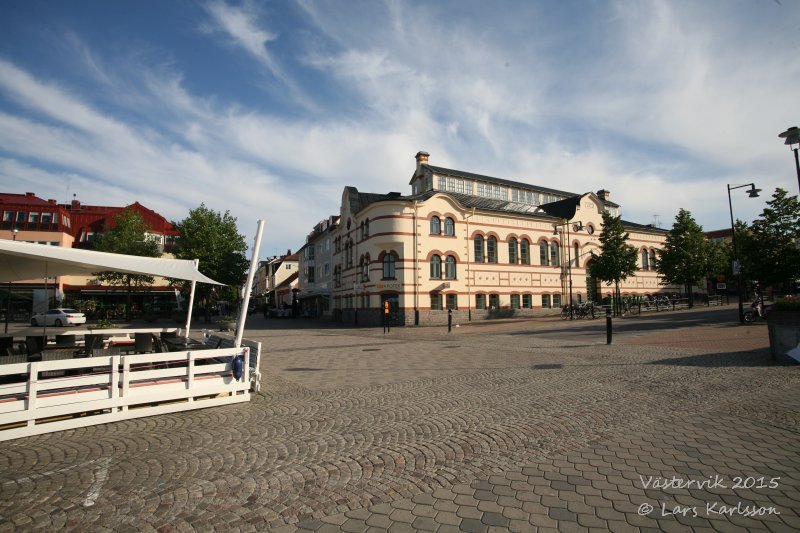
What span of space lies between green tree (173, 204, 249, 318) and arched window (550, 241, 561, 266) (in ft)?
95.2

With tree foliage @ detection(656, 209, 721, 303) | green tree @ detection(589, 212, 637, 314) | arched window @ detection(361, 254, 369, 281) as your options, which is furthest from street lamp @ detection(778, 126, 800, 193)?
tree foliage @ detection(656, 209, 721, 303)

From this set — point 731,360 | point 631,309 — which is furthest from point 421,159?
point 731,360

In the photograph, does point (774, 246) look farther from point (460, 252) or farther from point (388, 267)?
point (388, 267)

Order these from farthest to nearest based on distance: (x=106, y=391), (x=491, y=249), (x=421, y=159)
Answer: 1. (x=421, y=159)
2. (x=491, y=249)
3. (x=106, y=391)

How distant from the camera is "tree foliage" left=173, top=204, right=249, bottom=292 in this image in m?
36.5

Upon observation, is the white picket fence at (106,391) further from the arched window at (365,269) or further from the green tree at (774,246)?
the green tree at (774,246)

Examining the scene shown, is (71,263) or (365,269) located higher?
(365,269)

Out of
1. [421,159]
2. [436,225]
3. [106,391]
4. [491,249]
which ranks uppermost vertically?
[421,159]

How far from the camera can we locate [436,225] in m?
32.3

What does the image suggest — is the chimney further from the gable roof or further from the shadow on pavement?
the shadow on pavement

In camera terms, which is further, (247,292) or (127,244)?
(127,244)

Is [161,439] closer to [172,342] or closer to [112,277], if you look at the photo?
[172,342]

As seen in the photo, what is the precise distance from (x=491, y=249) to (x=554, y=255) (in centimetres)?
746

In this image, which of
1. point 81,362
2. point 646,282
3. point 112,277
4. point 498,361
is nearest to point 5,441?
point 81,362
